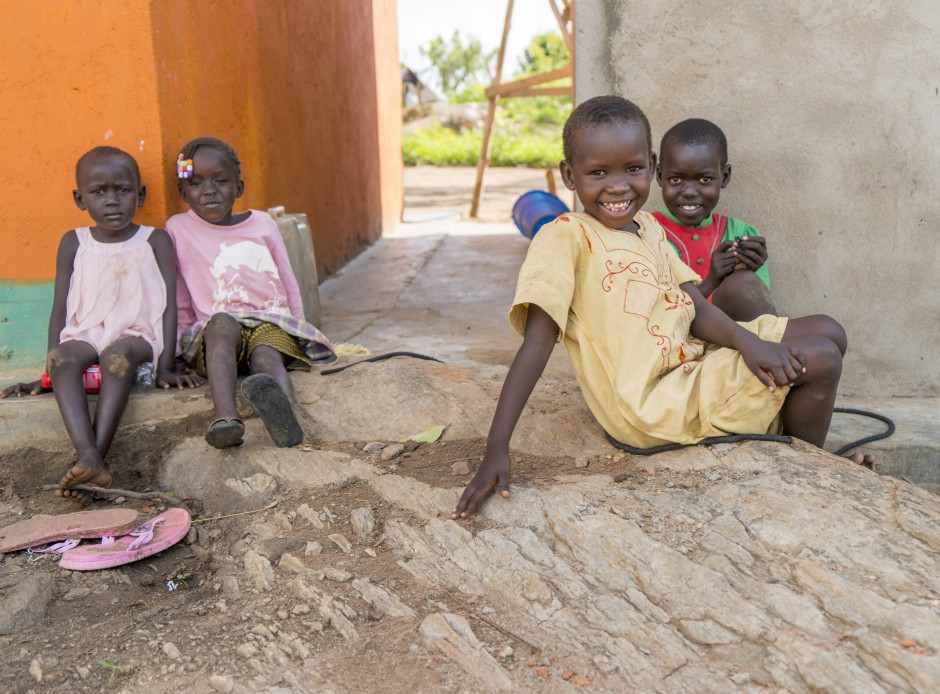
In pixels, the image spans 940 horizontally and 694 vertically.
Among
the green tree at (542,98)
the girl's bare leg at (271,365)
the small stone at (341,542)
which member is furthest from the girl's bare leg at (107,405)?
the green tree at (542,98)

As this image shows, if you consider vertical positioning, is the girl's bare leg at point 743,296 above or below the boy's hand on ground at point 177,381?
above

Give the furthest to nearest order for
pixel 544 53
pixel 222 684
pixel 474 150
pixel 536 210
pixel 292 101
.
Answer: pixel 544 53 → pixel 474 150 → pixel 536 210 → pixel 292 101 → pixel 222 684

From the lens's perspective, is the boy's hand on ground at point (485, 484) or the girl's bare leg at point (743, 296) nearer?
the boy's hand on ground at point (485, 484)

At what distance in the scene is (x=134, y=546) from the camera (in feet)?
7.50

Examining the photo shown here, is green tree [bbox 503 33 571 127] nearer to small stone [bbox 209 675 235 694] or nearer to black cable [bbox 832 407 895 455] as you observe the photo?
black cable [bbox 832 407 895 455]

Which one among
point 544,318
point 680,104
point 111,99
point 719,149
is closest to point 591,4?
point 680,104

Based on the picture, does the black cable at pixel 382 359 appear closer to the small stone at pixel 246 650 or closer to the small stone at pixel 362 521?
the small stone at pixel 362 521

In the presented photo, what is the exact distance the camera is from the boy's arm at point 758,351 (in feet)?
7.45

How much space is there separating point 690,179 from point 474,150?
590 inches

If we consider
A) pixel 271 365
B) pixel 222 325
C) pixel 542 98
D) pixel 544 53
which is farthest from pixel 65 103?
pixel 544 53

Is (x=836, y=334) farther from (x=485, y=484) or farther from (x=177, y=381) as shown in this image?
(x=177, y=381)

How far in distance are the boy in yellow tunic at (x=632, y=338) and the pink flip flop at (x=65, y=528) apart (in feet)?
3.22

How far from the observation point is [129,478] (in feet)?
9.19

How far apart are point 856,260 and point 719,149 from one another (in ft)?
2.49
